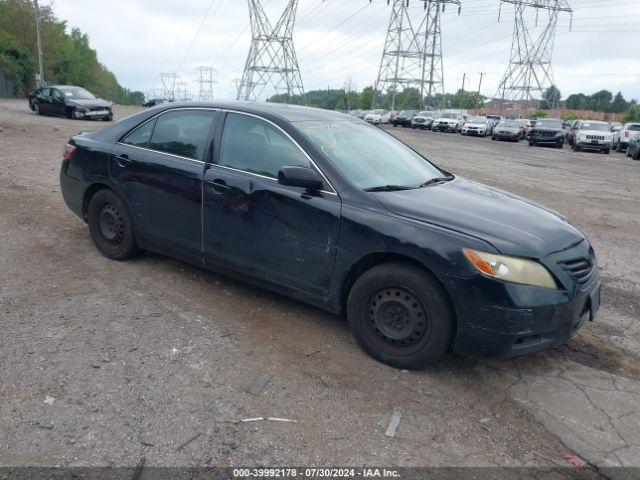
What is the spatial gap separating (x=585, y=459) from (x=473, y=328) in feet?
2.91

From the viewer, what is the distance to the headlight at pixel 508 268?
10.3ft

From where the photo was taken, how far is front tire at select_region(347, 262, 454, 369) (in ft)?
10.8

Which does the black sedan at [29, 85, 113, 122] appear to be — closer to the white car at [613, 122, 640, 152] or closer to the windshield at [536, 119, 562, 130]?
the windshield at [536, 119, 562, 130]

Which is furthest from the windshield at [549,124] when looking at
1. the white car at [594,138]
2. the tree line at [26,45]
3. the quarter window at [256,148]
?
the tree line at [26,45]

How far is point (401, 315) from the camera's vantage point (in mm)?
3461

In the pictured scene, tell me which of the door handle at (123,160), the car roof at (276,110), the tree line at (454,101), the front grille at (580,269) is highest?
the tree line at (454,101)

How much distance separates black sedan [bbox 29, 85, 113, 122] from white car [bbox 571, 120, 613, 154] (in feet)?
77.3

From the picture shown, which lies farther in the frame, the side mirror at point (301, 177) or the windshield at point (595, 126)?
the windshield at point (595, 126)

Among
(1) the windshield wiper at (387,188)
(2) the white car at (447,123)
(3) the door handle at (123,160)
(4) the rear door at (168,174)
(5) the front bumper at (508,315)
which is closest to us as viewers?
(5) the front bumper at (508,315)

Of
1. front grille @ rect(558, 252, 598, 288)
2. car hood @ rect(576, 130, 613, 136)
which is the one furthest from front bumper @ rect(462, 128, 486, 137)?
front grille @ rect(558, 252, 598, 288)

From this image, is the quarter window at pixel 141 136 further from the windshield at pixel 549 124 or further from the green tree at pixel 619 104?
the green tree at pixel 619 104

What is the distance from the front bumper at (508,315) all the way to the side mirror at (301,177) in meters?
1.16

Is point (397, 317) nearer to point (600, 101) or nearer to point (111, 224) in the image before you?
point (111, 224)

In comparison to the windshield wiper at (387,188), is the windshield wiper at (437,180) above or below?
above
